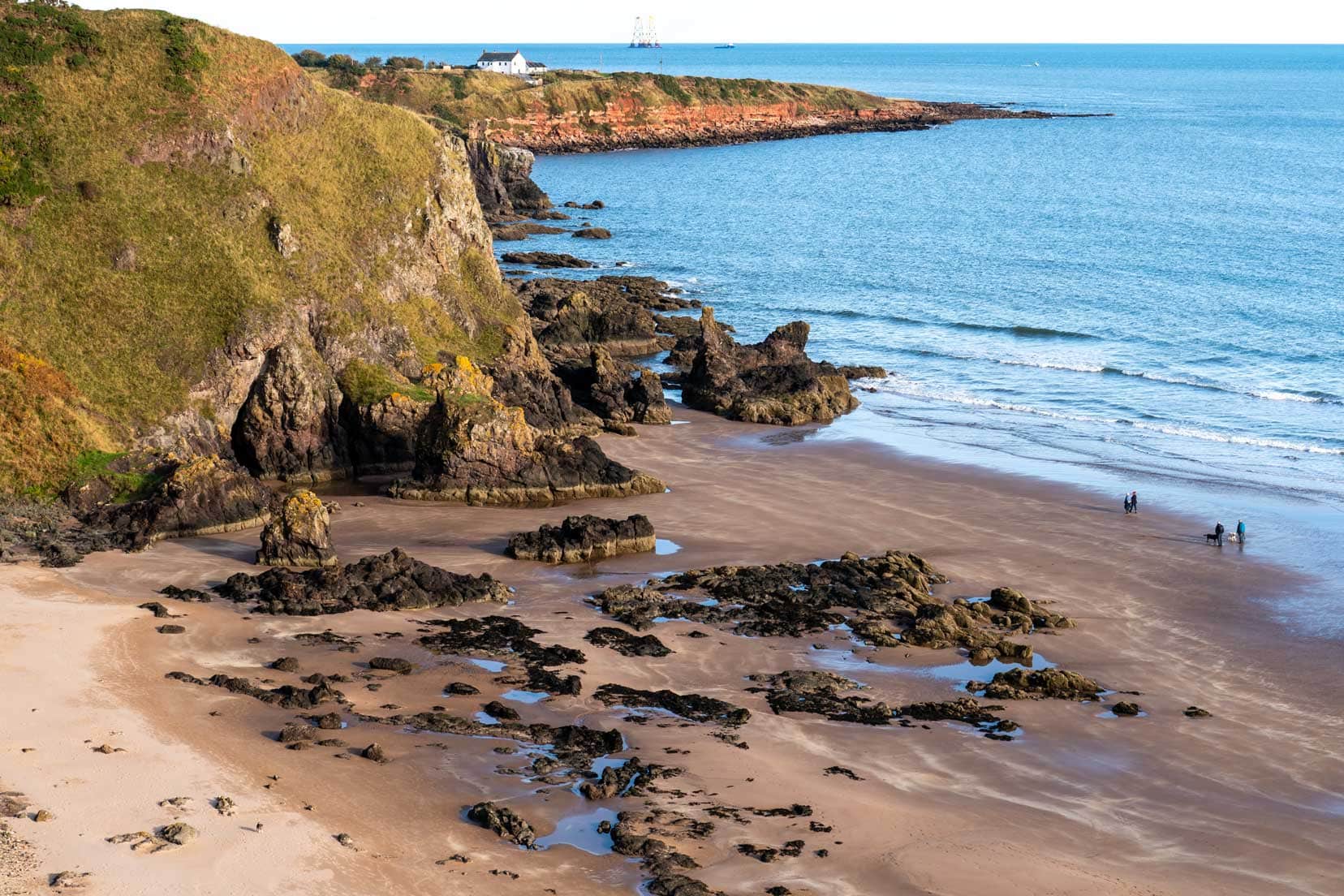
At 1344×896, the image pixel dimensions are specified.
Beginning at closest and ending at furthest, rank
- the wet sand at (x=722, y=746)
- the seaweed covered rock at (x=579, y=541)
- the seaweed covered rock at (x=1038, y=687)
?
the wet sand at (x=722, y=746) → the seaweed covered rock at (x=1038, y=687) → the seaweed covered rock at (x=579, y=541)

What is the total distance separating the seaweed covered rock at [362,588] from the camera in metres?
35.6

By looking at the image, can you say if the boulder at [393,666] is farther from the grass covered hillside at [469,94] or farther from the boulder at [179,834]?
the grass covered hillside at [469,94]

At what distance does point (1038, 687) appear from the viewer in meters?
33.3

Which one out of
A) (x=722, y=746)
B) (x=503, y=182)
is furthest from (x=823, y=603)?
(x=503, y=182)

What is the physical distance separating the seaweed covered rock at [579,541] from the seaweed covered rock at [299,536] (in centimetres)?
575

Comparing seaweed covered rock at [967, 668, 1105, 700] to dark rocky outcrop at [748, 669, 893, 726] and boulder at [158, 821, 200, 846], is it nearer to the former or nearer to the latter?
dark rocky outcrop at [748, 669, 893, 726]

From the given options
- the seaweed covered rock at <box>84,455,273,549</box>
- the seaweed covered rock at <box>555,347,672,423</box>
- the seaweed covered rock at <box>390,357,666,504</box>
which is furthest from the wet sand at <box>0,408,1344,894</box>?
the seaweed covered rock at <box>555,347,672,423</box>

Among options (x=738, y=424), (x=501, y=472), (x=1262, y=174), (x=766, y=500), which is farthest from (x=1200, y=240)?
(x=501, y=472)

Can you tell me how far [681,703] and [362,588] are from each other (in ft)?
33.5

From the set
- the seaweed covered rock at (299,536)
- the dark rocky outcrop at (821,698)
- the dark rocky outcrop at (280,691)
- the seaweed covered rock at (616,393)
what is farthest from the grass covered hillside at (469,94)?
the dark rocky outcrop at (280,691)

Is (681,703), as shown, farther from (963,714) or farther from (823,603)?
(823,603)

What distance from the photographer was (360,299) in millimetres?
52531

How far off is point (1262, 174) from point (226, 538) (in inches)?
5324

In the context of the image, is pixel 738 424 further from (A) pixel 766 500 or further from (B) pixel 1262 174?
(B) pixel 1262 174
